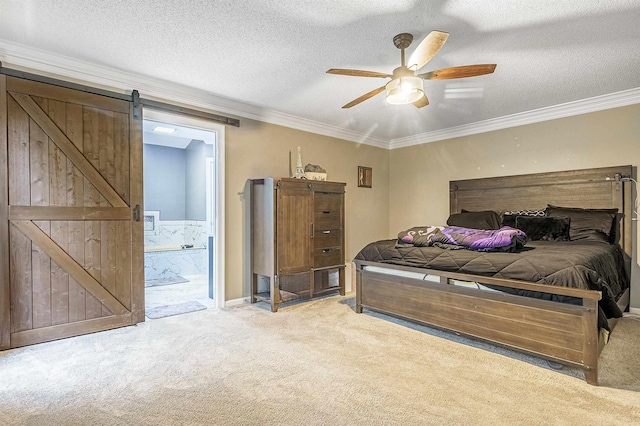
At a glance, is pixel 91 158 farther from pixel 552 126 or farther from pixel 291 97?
pixel 552 126

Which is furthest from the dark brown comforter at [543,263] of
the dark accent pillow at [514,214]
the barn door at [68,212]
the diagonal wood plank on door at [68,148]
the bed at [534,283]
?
the diagonal wood plank on door at [68,148]

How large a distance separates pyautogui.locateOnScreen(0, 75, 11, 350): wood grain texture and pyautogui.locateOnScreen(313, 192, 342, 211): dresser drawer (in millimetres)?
2795

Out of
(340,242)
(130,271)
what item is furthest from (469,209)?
(130,271)

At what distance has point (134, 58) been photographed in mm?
2873

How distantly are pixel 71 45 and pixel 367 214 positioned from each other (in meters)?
4.21

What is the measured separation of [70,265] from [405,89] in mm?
3106

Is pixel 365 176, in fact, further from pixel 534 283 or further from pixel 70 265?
pixel 70 265

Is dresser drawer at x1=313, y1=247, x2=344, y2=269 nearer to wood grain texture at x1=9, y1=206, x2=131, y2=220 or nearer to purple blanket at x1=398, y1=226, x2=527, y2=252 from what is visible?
purple blanket at x1=398, y1=226, x2=527, y2=252

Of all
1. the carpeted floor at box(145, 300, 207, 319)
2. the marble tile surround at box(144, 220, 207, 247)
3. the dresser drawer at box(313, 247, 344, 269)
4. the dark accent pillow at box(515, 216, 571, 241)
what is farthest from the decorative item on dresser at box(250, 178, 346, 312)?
the marble tile surround at box(144, 220, 207, 247)

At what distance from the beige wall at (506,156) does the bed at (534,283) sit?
0.60 ft

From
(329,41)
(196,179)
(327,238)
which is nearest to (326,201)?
(327,238)

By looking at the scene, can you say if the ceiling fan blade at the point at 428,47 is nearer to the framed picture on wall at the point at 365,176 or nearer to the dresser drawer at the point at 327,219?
the dresser drawer at the point at 327,219

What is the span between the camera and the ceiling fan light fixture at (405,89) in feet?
8.07

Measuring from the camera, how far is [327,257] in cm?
427
